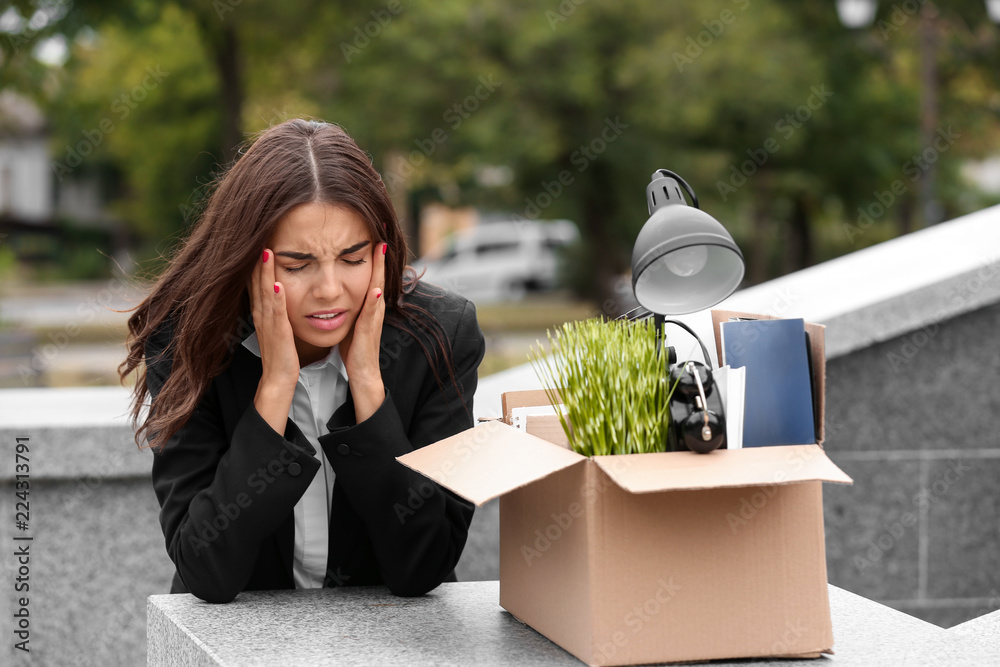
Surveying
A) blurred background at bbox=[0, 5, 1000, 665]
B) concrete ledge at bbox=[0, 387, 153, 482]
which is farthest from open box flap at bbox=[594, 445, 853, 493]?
concrete ledge at bbox=[0, 387, 153, 482]

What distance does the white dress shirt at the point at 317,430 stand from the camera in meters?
2.28

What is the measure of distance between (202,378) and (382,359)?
39 centimetres

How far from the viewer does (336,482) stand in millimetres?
2266

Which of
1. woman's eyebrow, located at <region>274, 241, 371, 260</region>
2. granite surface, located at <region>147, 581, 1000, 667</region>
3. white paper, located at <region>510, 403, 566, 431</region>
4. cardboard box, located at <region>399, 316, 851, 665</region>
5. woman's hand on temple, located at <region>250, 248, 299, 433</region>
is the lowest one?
granite surface, located at <region>147, 581, 1000, 667</region>

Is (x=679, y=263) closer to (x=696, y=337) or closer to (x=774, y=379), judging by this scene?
(x=696, y=337)

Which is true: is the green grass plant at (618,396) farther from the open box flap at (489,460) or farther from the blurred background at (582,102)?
the blurred background at (582,102)

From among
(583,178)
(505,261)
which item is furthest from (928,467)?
(505,261)

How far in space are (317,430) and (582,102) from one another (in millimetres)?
14610

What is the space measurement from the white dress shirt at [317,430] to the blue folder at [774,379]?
953 mm

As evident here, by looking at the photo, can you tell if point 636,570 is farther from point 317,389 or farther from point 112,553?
point 112,553

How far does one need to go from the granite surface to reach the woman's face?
1.76ft

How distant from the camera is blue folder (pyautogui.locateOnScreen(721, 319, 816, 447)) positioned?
167 centimetres

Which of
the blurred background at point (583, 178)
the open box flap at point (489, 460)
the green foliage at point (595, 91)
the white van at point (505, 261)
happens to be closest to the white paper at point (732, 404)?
the open box flap at point (489, 460)

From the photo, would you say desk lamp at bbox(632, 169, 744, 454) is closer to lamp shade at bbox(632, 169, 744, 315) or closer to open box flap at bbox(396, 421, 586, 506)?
lamp shade at bbox(632, 169, 744, 315)
